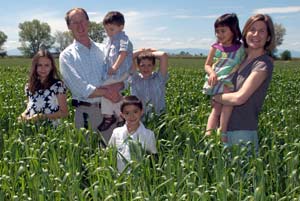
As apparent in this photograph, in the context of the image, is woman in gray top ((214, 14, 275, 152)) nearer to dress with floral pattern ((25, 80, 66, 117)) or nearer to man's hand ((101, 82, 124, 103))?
man's hand ((101, 82, 124, 103))

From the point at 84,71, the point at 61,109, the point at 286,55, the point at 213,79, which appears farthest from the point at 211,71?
the point at 286,55

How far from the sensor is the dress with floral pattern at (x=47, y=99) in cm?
598

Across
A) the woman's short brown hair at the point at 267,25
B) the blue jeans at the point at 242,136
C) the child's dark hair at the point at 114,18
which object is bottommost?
the blue jeans at the point at 242,136

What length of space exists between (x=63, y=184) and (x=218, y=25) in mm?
2505

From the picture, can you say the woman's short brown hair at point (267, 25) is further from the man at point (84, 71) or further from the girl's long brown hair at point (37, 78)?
the girl's long brown hair at point (37, 78)

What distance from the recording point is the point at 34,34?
156250 mm

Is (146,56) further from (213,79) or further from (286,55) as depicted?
(286,55)

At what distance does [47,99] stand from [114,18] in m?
1.50

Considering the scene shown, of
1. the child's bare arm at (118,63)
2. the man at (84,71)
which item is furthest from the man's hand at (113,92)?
the child's bare arm at (118,63)

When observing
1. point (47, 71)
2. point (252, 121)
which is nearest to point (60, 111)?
point (47, 71)

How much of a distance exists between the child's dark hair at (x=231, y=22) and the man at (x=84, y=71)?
175 centimetres

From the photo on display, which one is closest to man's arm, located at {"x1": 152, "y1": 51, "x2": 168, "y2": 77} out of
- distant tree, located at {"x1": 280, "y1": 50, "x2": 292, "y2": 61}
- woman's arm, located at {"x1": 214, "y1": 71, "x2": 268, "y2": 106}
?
woman's arm, located at {"x1": 214, "y1": 71, "x2": 268, "y2": 106}

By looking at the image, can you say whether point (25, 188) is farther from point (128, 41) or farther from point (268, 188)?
point (128, 41)

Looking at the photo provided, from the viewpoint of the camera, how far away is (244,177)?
4.09 metres
